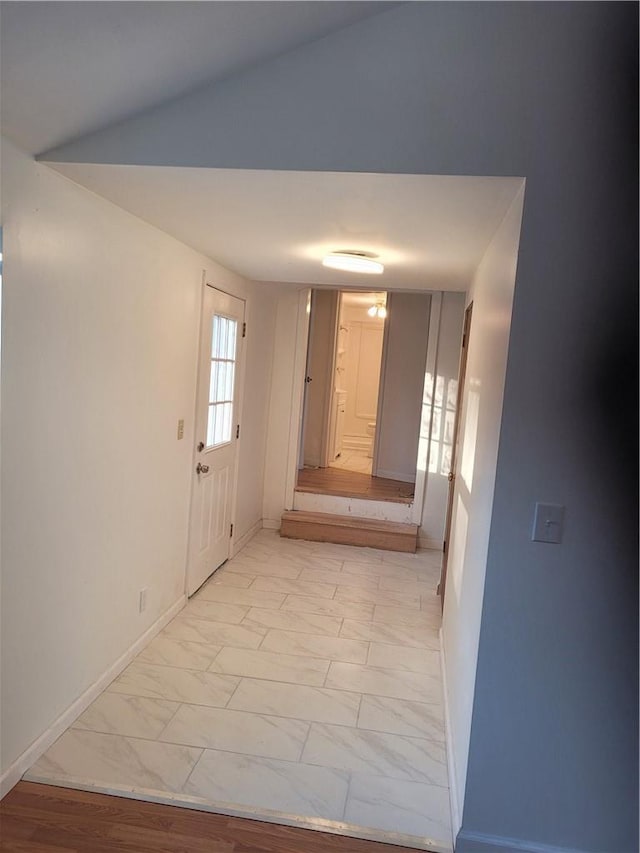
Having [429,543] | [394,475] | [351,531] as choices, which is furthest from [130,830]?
[394,475]

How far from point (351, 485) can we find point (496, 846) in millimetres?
4447

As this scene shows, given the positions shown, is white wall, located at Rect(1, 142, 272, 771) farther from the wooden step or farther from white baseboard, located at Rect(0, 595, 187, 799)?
the wooden step

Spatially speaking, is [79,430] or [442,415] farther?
[442,415]

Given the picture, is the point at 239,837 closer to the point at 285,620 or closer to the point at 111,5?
the point at 285,620

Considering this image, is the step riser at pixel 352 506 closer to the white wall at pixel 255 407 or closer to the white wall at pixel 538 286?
the white wall at pixel 255 407

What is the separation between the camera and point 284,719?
8.90 feet

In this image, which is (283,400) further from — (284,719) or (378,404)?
(284,719)

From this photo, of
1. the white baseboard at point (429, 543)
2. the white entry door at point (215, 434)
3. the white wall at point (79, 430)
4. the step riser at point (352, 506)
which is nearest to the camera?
the white wall at point (79, 430)

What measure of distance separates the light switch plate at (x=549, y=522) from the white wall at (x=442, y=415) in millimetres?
3367

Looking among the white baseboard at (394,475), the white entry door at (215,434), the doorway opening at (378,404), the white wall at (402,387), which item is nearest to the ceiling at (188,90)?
the white entry door at (215,434)

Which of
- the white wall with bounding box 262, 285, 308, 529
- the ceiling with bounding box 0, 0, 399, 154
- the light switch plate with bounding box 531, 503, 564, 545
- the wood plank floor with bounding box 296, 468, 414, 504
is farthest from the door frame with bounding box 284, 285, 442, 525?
the ceiling with bounding box 0, 0, 399, 154

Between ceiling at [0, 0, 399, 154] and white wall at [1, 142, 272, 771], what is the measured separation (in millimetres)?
219

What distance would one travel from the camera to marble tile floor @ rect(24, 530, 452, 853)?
2.21m

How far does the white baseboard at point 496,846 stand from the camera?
201 cm
